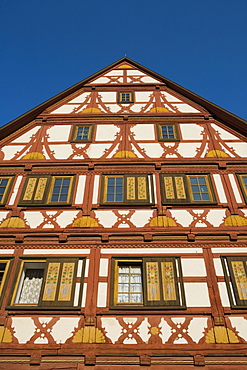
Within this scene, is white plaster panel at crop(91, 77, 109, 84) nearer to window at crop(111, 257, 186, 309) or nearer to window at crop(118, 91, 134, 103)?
window at crop(118, 91, 134, 103)

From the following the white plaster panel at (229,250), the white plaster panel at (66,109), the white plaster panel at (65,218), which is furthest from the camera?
the white plaster panel at (66,109)

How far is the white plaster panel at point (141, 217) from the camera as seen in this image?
33.9 ft

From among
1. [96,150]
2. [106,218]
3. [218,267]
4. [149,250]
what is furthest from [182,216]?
[96,150]

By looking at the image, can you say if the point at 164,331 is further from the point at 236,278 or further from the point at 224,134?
the point at 224,134

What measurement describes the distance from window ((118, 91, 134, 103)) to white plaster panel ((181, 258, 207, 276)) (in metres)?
7.94

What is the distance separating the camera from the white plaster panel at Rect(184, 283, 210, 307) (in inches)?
337

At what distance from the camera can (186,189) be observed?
11172mm

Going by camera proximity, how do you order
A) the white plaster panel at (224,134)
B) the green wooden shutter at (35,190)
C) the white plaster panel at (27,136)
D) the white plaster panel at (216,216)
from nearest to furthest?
the white plaster panel at (216,216) → the green wooden shutter at (35,190) → the white plaster panel at (224,134) → the white plaster panel at (27,136)

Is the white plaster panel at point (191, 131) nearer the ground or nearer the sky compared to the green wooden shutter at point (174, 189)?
nearer the sky

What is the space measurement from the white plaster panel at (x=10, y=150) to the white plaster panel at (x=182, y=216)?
235 inches

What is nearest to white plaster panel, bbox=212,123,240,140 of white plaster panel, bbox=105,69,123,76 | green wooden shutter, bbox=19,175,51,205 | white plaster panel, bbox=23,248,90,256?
white plaster panel, bbox=105,69,123,76

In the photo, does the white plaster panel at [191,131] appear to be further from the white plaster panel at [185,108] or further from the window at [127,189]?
the window at [127,189]

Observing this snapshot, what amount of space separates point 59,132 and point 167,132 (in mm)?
4030

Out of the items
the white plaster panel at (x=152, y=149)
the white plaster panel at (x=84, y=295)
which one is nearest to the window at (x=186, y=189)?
the white plaster panel at (x=152, y=149)
